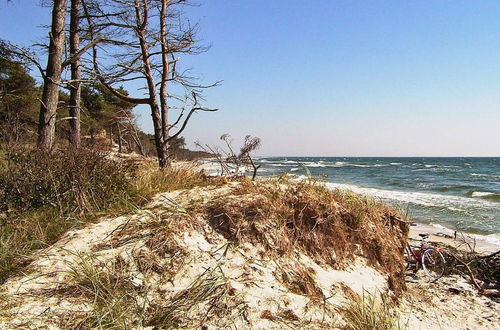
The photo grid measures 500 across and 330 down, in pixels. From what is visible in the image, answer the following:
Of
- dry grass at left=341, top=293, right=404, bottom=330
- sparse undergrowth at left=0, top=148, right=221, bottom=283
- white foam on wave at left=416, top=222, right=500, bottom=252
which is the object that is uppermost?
sparse undergrowth at left=0, top=148, right=221, bottom=283

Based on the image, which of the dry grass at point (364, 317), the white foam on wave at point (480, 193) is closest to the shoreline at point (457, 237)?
the dry grass at point (364, 317)

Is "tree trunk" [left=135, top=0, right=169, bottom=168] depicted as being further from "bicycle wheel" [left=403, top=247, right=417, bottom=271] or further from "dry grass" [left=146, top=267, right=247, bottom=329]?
"bicycle wheel" [left=403, top=247, right=417, bottom=271]

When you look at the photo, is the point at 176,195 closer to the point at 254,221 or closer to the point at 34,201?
the point at 254,221

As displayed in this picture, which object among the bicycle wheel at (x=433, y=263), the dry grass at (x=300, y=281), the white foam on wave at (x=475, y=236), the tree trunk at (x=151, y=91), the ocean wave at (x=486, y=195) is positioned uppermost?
the tree trunk at (x=151, y=91)

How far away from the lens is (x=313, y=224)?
3879 mm

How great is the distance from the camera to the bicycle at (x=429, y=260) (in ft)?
21.6

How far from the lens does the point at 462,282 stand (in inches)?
249

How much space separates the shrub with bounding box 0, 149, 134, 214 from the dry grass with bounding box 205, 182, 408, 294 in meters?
1.52

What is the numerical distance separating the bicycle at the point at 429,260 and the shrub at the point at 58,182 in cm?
579

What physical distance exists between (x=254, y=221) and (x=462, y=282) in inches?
209

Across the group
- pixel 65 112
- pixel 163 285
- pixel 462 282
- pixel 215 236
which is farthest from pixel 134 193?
pixel 65 112

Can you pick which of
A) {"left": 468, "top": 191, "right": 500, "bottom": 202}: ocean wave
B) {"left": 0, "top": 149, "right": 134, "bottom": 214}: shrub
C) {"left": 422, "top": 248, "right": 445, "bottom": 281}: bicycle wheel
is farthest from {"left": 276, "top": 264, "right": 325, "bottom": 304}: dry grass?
{"left": 468, "top": 191, "right": 500, "bottom": 202}: ocean wave

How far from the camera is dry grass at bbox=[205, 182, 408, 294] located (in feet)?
11.3

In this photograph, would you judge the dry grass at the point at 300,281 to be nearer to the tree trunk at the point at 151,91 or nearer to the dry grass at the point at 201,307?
the dry grass at the point at 201,307
